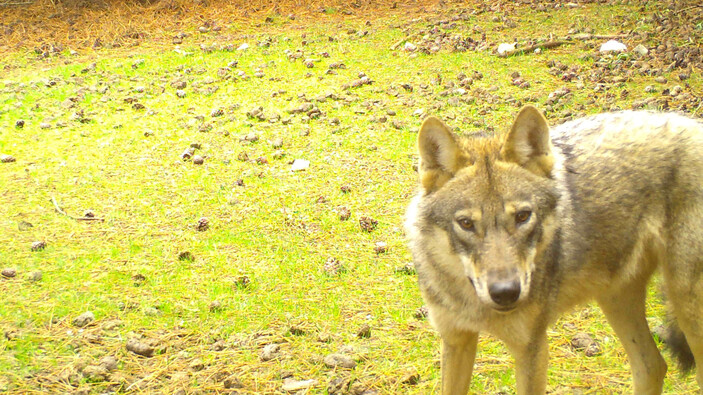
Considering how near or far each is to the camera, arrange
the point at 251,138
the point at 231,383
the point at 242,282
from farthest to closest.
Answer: the point at 251,138
the point at 242,282
the point at 231,383

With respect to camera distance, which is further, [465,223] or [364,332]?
[364,332]

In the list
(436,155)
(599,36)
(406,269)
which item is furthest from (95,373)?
(599,36)

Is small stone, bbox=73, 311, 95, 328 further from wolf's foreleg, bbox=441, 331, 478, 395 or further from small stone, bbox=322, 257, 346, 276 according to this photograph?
wolf's foreleg, bbox=441, 331, 478, 395

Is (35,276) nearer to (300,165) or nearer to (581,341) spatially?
(300,165)

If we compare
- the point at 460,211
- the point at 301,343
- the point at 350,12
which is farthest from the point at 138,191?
the point at 350,12

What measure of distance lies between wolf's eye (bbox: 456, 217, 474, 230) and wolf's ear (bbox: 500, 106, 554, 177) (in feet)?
1.58

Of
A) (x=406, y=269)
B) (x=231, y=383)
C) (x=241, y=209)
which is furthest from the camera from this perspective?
(x=241, y=209)

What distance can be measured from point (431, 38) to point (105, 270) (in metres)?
7.62

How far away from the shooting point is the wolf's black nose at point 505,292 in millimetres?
3246

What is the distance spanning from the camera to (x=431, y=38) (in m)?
11.6

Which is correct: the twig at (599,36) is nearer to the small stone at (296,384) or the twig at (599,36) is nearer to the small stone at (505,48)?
the small stone at (505,48)

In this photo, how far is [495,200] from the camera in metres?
3.48

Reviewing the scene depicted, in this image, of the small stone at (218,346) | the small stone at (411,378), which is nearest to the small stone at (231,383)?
the small stone at (218,346)

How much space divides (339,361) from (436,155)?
6.00 feet
